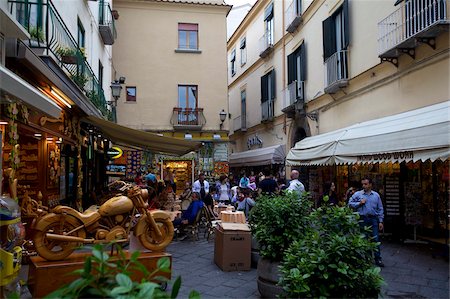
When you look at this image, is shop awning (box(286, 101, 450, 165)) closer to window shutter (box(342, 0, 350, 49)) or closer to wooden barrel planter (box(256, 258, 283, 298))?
window shutter (box(342, 0, 350, 49))

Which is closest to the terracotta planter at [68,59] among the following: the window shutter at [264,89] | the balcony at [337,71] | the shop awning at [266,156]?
the balcony at [337,71]

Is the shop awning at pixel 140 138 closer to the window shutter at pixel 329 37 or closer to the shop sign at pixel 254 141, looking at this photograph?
the window shutter at pixel 329 37

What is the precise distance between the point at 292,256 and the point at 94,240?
243 centimetres

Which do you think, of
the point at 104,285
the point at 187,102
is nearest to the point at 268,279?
the point at 104,285

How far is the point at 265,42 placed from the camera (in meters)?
21.1

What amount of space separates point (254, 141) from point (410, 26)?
14864mm

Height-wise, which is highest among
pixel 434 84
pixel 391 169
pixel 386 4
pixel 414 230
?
pixel 386 4

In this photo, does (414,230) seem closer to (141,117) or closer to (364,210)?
(364,210)

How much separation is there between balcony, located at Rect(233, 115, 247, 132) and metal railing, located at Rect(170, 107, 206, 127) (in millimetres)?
5267

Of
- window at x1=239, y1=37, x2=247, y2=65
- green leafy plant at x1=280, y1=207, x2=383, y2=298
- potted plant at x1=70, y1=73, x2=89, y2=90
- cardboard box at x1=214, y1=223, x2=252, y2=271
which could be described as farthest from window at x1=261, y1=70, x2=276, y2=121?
green leafy plant at x1=280, y1=207, x2=383, y2=298

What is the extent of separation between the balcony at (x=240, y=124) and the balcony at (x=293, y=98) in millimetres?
6901

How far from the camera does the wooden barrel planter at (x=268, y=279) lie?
5.00 meters

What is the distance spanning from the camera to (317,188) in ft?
51.4

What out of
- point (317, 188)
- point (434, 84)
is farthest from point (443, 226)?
point (317, 188)
